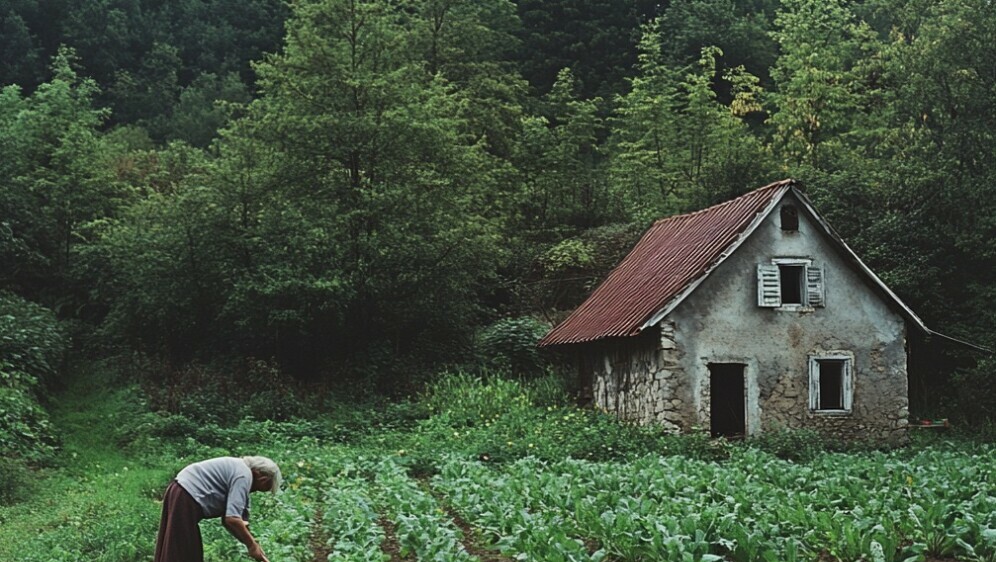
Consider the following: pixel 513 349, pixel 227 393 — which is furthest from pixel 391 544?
pixel 513 349

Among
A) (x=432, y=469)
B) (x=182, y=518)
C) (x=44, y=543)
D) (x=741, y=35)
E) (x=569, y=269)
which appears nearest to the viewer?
(x=182, y=518)

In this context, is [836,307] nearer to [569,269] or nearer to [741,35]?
[569,269]

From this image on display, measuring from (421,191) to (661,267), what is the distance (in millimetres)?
7330

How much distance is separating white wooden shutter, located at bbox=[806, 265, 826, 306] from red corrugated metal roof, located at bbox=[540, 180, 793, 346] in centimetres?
183

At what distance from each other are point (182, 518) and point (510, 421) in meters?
14.0

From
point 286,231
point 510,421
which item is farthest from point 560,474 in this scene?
point 286,231

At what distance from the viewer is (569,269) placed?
1406 inches

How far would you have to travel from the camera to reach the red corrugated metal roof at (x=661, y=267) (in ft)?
73.2

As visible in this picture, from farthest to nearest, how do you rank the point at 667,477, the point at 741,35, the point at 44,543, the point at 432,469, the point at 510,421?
the point at 741,35 < the point at 510,421 < the point at 432,469 < the point at 667,477 < the point at 44,543

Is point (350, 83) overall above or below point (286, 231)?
above

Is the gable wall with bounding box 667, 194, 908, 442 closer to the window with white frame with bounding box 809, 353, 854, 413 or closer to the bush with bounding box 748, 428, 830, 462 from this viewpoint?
the window with white frame with bounding box 809, 353, 854, 413

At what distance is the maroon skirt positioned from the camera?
29.2 feet

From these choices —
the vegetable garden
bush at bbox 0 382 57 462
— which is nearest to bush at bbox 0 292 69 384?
bush at bbox 0 382 57 462

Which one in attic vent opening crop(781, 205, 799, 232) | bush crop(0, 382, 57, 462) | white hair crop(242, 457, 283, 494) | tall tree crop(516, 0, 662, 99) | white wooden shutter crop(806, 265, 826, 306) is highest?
tall tree crop(516, 0, 662, 99)
